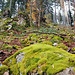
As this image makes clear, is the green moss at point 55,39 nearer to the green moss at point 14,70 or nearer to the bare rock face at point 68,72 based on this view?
the green moss at point 14,70

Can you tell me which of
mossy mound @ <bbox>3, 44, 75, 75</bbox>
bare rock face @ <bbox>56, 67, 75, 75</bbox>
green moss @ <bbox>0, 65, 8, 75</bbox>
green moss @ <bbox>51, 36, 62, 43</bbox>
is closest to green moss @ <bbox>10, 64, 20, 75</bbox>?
mossy mound @ <bbox>3, 44, 75, 75</bbox>

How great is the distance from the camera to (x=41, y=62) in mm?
5871

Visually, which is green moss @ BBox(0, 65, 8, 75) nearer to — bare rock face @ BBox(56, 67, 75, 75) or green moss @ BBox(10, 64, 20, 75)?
green moss @ BBox(10, 64, 20, 75)

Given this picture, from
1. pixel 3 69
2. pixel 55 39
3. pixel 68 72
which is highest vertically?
pixel 68 72

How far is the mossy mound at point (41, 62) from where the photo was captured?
5.46 metres

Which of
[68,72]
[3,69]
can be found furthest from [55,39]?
[68,72]

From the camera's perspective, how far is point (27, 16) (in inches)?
1097

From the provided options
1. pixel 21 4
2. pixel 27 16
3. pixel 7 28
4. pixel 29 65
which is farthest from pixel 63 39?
pixel 21 4

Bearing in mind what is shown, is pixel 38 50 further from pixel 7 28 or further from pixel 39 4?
pixel 39 4

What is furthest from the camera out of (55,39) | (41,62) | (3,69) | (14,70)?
(55,39)

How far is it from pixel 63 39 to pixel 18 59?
9827 mm

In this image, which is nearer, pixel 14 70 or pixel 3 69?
pixel 14 70

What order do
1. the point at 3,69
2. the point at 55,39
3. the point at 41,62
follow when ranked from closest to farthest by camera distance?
the point at 41,62
the point at 3,69
the point at 55,39

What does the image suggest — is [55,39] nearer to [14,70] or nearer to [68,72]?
[14,70]
